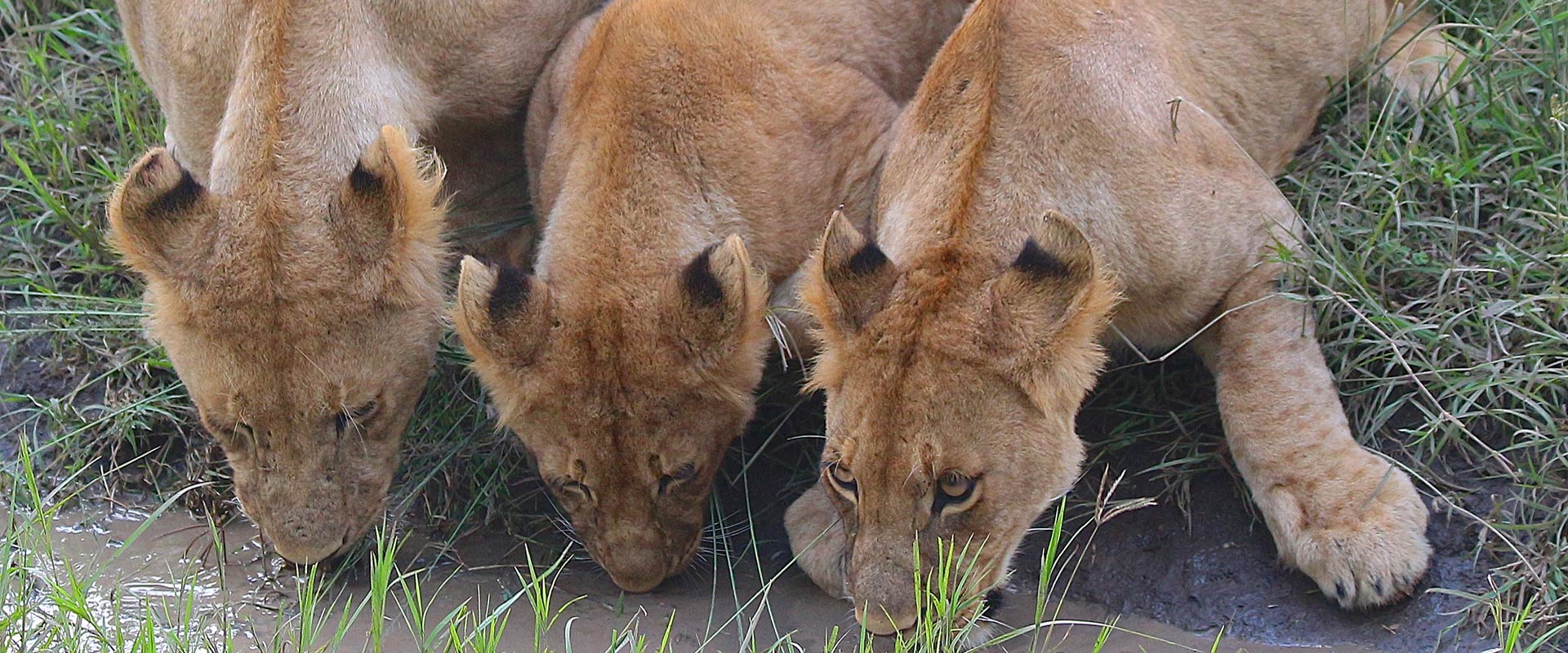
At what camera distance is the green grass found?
4.49 m

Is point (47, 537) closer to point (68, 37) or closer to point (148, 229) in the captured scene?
point (148, 229)

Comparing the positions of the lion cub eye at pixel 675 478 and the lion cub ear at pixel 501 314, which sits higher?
the lion cub ear at pixel 501 314

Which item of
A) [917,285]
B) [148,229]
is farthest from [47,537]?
[917,285]

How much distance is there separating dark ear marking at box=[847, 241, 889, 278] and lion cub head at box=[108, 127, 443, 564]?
54.2 inches

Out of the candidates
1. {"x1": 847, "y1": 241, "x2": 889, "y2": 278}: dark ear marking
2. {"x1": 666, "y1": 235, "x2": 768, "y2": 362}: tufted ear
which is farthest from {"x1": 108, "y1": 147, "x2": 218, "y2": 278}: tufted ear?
{"x1": 847, "y1": 241, "x2": 889, "y2": 278}: dark ear marking

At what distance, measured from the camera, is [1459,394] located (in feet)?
15.4

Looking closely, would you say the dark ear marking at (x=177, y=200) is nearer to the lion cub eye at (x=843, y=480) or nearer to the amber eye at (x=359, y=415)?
the amber eye at (x=359, y=415)

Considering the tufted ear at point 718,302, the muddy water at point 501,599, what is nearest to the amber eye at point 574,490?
the muddy water at point 501,599

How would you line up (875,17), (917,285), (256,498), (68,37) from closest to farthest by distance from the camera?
(917,285), (256,498), (875,17), (68,37)

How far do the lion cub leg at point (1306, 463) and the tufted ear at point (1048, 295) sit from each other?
34.9 inches

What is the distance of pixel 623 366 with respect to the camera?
4547mm

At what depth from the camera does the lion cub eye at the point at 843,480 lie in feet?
13.7

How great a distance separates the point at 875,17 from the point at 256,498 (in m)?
2.52

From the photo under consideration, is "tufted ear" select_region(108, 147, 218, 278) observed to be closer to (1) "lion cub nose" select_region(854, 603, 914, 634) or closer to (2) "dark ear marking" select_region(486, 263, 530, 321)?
(2) "dark ear marking" select_region(486, 263, 530, 321)
